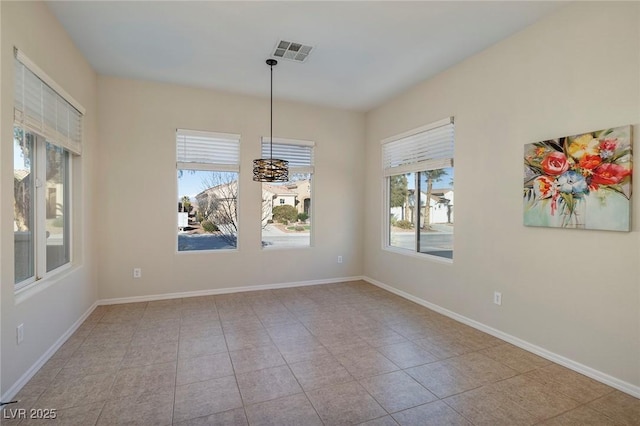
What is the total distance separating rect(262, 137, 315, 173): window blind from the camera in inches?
202

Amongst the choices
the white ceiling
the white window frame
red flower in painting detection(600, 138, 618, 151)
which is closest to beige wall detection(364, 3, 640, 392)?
red flower in painting detection(600, 138, 618, 151)

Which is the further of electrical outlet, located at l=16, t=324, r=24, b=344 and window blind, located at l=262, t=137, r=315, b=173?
window blind, located at l=262, t=137, r=315, b=173

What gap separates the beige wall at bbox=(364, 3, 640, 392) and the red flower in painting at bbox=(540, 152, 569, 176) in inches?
8.2

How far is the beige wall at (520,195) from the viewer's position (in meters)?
2.39

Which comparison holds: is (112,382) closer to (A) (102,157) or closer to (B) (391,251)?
(A) (102,157)

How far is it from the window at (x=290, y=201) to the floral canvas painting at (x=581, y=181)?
10.8 ft

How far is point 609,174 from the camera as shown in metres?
2.43

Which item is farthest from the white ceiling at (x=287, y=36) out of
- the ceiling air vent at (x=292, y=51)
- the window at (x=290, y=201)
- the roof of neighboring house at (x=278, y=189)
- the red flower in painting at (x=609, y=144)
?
the roof of neighboring house at (x=278, y=189)

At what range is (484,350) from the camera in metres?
3.00

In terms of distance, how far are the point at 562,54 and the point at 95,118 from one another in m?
5.19

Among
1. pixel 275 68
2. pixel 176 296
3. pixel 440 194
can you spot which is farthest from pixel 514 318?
pixel 176 296

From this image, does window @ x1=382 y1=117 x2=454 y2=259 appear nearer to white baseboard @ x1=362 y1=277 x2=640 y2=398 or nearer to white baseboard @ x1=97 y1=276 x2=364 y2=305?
white baseboard @ x1=362 y1=277 x2=640 y2=398

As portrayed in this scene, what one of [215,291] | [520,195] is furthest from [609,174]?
[215,291]

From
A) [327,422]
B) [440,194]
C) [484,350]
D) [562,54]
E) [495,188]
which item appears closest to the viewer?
[327,422]
